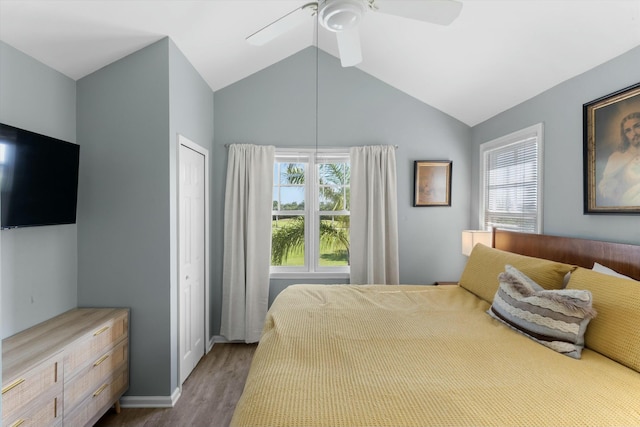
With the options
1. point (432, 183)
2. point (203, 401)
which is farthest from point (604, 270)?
point (203, 401)

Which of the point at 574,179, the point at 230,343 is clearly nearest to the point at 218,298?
the point at 230,343

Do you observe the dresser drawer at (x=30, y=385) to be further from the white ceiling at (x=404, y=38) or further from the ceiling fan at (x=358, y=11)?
the ceiling fan at (x=358, y=11)

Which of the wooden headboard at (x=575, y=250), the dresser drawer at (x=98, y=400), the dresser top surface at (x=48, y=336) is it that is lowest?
the dresser drawer at (x=98, y=400)

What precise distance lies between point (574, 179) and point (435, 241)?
5.05 feet

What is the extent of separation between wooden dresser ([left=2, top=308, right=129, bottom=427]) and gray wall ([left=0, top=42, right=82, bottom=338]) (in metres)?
0.13

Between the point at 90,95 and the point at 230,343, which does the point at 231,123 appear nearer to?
the point at 90,95

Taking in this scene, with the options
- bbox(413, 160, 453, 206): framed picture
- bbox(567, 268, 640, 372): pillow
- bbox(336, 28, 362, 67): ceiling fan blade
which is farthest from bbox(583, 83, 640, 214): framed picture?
bbox(336, 28, 362, 67): ceiling fan blade

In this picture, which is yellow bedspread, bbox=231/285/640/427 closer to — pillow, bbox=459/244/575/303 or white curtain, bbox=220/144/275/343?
pillow, bbox=459/244/575/303

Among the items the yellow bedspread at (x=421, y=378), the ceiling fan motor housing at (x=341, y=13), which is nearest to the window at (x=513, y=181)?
the yellow bedspread at (x=421, y=378)

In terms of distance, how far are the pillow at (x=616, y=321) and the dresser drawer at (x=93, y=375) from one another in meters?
2.81

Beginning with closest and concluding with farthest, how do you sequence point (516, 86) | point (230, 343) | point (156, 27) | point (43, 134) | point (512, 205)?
point (43, 134) < point (156, 27) < point (516, 86) < point (512, 205) < point (230, 343)

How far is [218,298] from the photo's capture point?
3539 millimetres

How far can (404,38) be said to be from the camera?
279 centimetres

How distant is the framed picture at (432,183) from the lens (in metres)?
3.60
